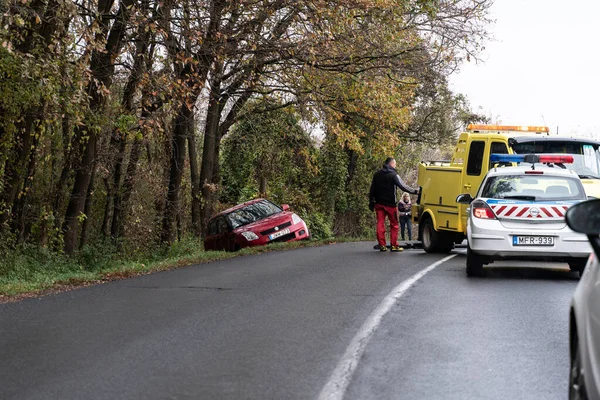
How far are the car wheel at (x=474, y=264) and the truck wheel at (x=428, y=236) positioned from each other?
533 cm

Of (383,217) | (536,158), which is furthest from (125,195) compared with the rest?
(536,158)

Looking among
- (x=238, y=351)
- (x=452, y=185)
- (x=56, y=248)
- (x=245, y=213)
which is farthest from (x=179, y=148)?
(x=238, y=351)

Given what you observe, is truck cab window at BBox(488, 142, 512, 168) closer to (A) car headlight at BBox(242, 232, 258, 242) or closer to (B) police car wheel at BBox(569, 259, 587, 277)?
(B) police car wheel at BBox(569, 259, 587, 277)

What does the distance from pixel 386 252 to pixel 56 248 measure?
25.0ft

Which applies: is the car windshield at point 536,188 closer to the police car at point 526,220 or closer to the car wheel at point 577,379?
the police car at point 526,220

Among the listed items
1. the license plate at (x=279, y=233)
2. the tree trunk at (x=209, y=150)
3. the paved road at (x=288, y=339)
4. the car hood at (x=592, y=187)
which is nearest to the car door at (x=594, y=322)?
the paved road at (x=288, y=339)

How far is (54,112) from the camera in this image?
16234 mm

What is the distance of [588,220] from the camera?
3984mm

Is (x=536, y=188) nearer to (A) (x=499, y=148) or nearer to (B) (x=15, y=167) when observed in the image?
(A) (x=499, y=148)

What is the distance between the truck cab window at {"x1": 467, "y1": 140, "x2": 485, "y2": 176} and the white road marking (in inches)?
280

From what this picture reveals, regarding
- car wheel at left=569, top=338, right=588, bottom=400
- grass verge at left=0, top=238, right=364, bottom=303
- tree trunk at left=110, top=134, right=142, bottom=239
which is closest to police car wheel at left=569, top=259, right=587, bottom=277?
grass verge at left=0, top=238, right=364, bottom=303

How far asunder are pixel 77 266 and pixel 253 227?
644 cm

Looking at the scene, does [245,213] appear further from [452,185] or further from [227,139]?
[227,139]

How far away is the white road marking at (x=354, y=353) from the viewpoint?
6.44 meters
